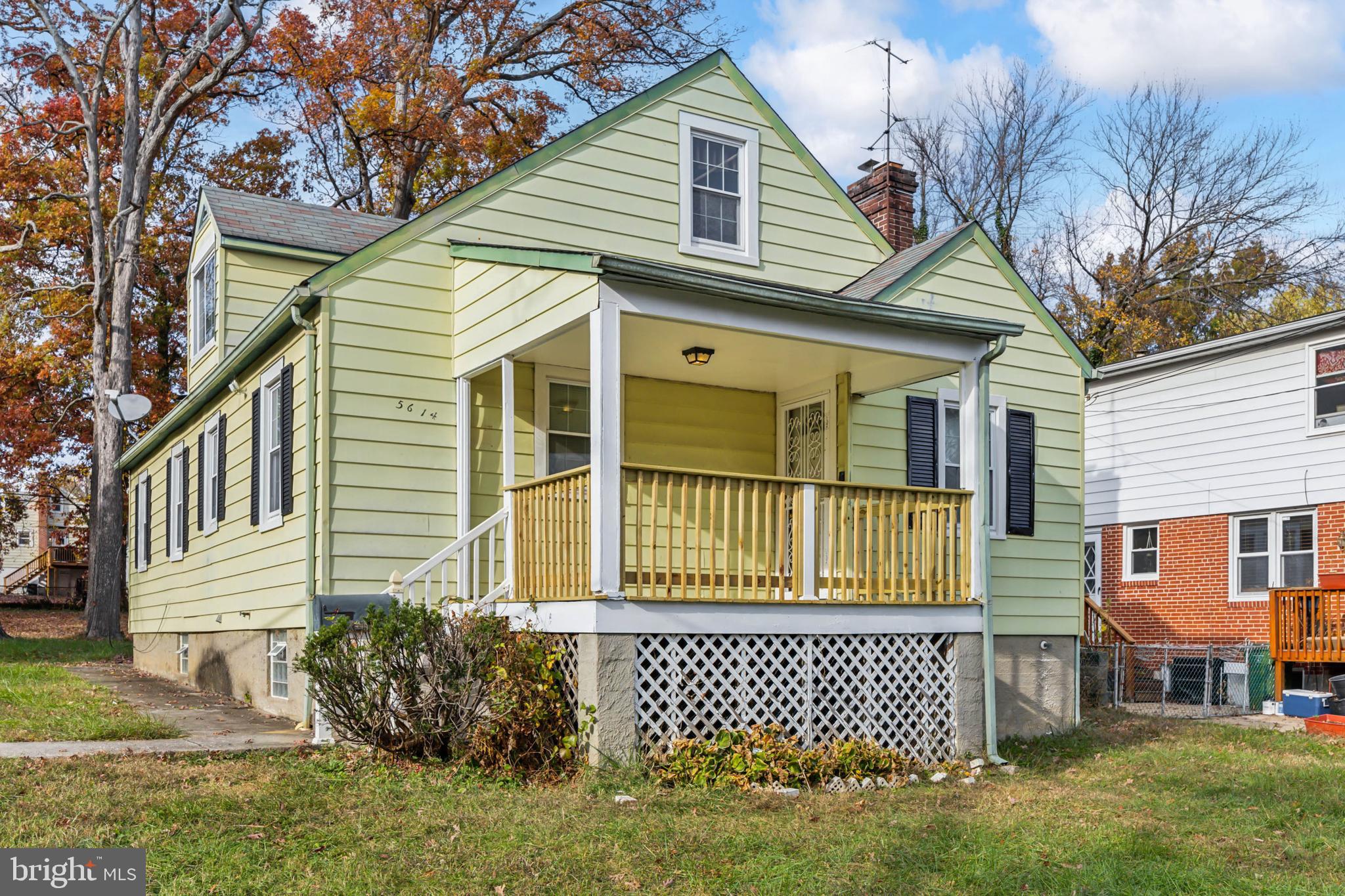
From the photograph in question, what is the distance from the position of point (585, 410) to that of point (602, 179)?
251 centimetres

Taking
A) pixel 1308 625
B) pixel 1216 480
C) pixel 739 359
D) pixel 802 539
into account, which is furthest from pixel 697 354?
pixel 1216 480

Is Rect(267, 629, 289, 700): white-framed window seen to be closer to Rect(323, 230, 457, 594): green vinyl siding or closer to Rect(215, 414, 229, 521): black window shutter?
Rect(323, 230, 457, 594): green vinyl siding

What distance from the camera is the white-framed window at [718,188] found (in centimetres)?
1276

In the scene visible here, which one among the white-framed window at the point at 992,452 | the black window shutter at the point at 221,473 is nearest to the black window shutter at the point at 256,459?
the black window shutter at the point at 221,473

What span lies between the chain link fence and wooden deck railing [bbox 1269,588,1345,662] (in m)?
0.88

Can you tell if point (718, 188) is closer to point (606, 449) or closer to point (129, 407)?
point (606, 449)

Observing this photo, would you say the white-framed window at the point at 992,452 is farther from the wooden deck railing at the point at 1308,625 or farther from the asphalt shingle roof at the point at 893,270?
the wooden deck railing at the point at 1308,625

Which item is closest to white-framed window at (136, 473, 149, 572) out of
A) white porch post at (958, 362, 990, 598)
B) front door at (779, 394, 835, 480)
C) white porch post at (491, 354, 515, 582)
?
white porch post at (491, 354, 515, 582)

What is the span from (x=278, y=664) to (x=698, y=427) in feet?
15.3

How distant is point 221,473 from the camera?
44.7ft

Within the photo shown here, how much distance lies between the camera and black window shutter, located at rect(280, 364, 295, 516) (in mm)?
10773

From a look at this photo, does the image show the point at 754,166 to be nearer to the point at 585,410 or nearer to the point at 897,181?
the point at 897,181

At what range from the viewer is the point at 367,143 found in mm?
27047

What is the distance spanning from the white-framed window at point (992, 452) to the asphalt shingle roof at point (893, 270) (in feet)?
4.52
